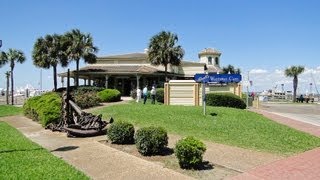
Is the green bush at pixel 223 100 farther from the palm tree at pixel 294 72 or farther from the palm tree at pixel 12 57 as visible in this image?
the palm tree at pixel 294 72

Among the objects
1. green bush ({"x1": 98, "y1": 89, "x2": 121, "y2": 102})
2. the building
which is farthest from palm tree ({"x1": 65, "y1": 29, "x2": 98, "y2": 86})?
green bush ({"x1": 98, "y1": 89, "x2": 121, "y2": 102})

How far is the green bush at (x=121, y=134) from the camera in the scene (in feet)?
43.1

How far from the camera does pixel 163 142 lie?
11.8 meters

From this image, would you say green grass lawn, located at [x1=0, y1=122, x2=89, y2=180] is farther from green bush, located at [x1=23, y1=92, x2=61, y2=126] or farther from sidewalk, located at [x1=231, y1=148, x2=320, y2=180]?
green bush, located at [x1=23, y1=92, x2=61, y2=126]

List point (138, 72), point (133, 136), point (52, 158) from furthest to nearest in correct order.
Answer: point (138, 72)
point (133, 136)
point (52, 158)

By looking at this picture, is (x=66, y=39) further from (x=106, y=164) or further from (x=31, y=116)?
(x=106, y=164)

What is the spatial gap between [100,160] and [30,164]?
1.76 metres

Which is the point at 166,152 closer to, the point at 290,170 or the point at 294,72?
the point at 290,170

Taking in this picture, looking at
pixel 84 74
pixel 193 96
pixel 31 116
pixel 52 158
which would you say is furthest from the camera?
pixel 84 74

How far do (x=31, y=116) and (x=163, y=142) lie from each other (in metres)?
13.5

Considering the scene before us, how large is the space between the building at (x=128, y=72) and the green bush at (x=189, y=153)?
129 ft

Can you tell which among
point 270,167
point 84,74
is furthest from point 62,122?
point 84,74

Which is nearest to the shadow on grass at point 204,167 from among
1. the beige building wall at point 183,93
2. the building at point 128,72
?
the beige building wall at point 183,93

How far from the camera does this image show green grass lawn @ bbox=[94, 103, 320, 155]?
1451cm
